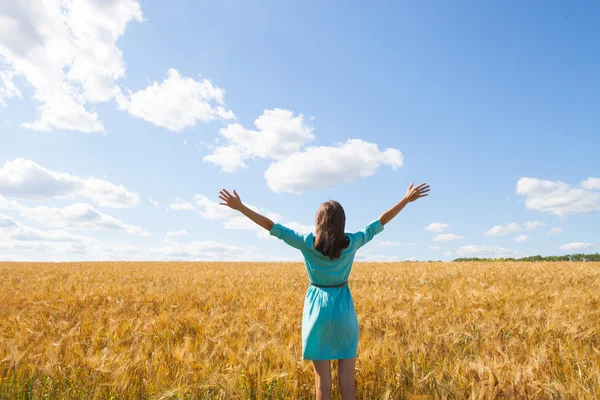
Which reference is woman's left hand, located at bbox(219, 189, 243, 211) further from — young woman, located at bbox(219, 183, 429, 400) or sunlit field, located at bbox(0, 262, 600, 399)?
sunlit field, located at bbox(0, 262, 600, 399)

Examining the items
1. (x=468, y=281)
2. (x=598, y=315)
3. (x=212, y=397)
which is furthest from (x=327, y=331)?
(x=468, y=281)

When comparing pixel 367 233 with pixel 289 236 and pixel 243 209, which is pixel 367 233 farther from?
pixel 243 209

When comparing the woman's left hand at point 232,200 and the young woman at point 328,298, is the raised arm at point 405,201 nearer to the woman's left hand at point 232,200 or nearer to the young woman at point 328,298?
the young woman at point 328,298

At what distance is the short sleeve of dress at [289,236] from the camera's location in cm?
295

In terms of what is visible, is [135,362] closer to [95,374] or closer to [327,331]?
[95,374]

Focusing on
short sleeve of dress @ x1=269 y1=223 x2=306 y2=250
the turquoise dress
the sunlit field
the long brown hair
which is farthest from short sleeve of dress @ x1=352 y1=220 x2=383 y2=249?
the sunlit field

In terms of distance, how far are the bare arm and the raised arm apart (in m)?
0.99

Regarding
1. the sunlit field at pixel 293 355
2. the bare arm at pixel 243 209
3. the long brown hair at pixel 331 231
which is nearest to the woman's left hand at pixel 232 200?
the bare arm at pixel 243 209

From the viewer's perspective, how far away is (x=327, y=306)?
111 inches

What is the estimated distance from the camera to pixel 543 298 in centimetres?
753

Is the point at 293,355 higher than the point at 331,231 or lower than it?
lower

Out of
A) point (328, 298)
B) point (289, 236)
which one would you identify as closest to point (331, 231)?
point (289, 236)

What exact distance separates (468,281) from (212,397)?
8933 mm

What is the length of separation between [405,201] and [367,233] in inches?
24.7
